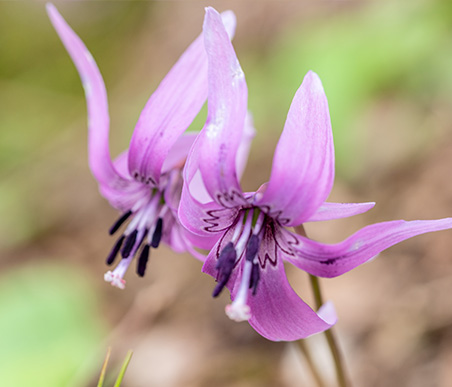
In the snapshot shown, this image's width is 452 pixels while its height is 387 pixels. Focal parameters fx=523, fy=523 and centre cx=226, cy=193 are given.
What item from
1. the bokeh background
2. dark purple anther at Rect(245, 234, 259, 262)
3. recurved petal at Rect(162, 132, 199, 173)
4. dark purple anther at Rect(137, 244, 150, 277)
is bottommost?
the bokeh background

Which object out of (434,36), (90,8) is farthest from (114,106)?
(434,36)

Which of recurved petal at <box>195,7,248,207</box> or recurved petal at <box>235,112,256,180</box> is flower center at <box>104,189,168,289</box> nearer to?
recurved petal at <box>235,112,256,180</box>

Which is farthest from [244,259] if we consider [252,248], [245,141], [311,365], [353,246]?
[311,365]

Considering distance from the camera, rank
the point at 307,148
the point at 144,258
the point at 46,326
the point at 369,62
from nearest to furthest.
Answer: the point at 307,148 < the point at 144,258 < the point at 46,326 < the point at 369,62

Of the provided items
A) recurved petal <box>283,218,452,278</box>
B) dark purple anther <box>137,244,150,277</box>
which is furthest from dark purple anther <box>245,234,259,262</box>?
dark purple anther <box>137,244,150,277</box>

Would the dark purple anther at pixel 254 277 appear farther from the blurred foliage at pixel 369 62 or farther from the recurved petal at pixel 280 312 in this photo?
the blurred foliage at pixel 369 62

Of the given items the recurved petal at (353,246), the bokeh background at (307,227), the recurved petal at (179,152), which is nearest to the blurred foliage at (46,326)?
the bokeh background at (307,227)

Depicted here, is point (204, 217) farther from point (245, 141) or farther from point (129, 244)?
point (245, 141)
